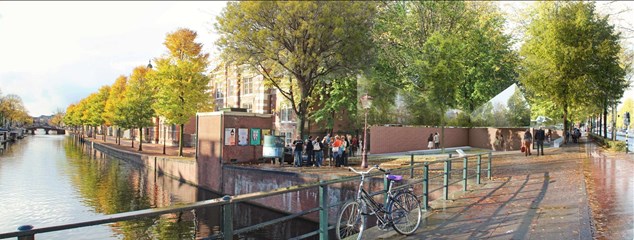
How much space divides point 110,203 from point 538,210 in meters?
18.4

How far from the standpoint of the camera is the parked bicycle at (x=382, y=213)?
21.7 ft

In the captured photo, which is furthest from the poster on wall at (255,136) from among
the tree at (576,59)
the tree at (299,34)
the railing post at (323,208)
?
the tree at (576,59)

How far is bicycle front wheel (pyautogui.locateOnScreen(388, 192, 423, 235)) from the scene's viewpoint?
23.2 ft

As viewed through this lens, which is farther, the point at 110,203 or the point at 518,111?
the point at 518,111

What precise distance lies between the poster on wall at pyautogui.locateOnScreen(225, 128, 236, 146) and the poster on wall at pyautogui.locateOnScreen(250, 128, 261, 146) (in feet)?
3.82

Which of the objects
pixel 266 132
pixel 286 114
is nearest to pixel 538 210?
pixel 266 132

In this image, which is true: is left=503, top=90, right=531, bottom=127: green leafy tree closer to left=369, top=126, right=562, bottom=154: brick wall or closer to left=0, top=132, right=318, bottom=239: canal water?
left=369, top=126, right=562, bottom=154: brick wall

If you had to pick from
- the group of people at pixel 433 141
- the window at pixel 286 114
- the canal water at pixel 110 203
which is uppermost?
the window at pixel 286 114

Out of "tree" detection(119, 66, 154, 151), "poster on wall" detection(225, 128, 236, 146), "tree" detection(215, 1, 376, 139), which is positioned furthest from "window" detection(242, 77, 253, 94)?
"tree" detection(215, 1, 376, 139)

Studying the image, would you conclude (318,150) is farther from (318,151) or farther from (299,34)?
(299,34)

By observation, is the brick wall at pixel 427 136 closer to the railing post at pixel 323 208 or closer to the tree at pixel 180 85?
the tree at pixel 180 85

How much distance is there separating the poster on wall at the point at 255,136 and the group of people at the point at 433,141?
42.6ft

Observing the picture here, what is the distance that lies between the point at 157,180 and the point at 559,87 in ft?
93.2

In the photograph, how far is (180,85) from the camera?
1368 inches
